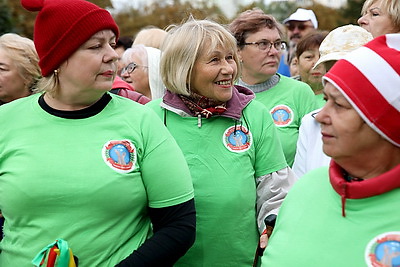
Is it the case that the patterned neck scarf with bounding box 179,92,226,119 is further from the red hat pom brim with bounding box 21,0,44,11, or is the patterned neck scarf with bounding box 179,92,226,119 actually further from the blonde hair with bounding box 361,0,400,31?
the blonde hair with bounding box 361,0,400,31

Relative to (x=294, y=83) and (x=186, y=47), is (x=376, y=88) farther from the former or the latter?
(x=294, y=83)

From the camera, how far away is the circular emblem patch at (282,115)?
16.6 feet

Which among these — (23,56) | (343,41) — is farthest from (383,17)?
(23,56)

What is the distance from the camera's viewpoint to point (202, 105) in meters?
3.92

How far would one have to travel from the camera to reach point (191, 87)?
157 inches

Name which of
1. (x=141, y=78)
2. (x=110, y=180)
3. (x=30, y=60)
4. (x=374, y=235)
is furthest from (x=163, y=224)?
(x=141, y=78)

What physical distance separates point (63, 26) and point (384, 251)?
1856 mm

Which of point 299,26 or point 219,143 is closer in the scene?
point 219,143

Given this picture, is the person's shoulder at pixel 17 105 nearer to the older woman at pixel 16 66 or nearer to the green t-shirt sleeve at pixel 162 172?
the green t-shirt sleeve at pixel 162 172

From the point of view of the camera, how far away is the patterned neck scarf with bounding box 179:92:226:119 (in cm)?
384

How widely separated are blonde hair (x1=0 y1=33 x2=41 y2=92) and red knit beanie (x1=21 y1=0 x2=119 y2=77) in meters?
1.19

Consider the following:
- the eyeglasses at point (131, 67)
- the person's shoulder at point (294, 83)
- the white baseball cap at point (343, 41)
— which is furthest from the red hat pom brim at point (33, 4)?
the eyeglasses at point (131, 67)

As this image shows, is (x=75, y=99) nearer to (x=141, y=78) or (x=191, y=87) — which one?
(x=191, y=87)

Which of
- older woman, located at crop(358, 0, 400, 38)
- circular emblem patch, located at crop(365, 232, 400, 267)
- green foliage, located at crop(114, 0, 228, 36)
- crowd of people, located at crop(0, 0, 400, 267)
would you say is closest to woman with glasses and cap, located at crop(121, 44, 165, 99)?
crowd of people, located at crop(0, 0, 400, 267)
